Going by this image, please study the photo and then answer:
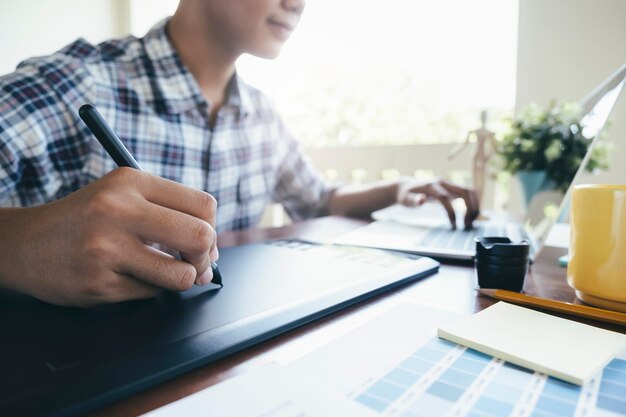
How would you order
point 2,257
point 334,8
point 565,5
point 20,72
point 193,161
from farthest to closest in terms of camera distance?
point 334,8 → point 565,5 → point 193,161 → point 20,72 → point 2,257

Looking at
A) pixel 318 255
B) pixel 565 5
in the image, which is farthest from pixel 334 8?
pixel 318 255

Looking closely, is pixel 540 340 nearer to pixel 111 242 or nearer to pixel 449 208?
pixel 111 242

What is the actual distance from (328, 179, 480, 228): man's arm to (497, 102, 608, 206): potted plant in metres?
0.22

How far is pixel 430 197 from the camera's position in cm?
80

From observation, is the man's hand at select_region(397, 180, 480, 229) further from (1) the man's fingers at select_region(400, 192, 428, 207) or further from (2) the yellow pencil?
(2) the yellow pencil

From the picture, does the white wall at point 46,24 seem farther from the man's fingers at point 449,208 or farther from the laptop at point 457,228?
the man's fingers at point 449,208

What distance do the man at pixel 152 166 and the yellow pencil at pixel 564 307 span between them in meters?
0.24

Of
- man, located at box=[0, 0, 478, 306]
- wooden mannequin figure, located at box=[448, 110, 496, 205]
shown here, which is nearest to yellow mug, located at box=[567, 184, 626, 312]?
man, located at box=[0, 0, 478, 306]

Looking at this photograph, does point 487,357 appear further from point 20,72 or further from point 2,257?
point 20,72

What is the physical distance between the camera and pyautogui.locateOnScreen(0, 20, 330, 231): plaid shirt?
1.76 ft

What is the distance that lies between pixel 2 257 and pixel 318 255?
0.92ft

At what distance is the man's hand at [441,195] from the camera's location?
28.1 inches

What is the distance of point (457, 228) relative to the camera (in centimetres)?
70

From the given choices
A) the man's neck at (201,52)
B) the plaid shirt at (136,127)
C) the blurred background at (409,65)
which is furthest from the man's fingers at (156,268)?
the blurred background at (409,65)
